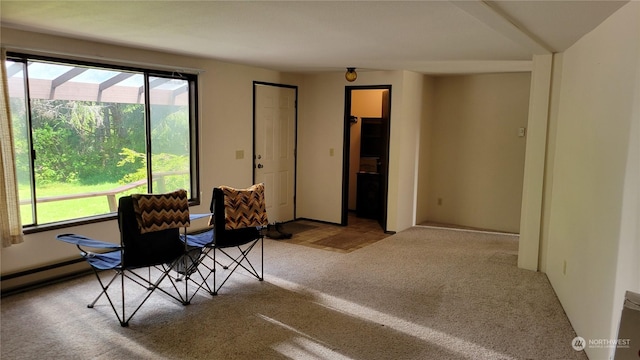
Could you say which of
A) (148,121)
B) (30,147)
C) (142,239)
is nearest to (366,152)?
(148,121)

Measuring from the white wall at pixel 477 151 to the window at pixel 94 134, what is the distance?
12.2 ft

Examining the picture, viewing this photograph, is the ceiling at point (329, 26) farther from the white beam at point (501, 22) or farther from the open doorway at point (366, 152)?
the open doorway at point (366, 152)

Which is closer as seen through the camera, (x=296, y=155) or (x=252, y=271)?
(x=252, y=271)

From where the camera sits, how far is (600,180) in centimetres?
271

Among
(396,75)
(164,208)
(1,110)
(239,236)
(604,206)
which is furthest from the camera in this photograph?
(396,75)

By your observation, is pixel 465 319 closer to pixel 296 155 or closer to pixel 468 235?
pixel 468 235

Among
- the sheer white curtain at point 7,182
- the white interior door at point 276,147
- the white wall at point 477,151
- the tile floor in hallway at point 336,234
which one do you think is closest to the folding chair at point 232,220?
the sheer white curtain at point 7,182

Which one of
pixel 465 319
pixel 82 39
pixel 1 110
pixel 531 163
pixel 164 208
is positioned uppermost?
pixel 82 39

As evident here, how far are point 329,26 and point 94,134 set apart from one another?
264cm

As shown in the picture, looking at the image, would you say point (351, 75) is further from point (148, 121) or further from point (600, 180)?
point (600, 180)

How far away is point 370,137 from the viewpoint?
7250 mm

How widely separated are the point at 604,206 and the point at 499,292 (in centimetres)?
156

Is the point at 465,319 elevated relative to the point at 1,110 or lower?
lower

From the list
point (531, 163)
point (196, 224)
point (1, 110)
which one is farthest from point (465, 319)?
point (1, 110)
